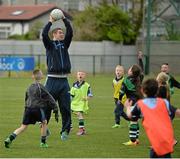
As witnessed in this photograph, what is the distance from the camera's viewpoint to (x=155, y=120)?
8.45m

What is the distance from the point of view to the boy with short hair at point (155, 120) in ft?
27.6

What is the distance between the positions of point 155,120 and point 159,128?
112 mm

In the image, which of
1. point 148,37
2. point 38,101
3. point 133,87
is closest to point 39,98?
point 38,101

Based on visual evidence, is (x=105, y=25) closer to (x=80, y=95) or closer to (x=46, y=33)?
(x=80, y=95)

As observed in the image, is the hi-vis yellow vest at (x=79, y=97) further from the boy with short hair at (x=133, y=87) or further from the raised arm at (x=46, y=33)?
the raised arm at (x=46, y=33)

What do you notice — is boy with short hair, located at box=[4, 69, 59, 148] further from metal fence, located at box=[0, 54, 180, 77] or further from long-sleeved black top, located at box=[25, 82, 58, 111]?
metal fence, located at box=[0, 54, 180, 77]

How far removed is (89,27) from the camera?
55.4 m

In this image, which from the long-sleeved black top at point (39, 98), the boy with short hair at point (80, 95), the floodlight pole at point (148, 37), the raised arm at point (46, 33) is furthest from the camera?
the floodlight pole at point (148, 37)

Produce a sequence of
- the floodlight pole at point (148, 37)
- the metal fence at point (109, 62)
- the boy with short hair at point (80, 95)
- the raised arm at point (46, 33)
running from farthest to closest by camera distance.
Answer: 1. the metal fence at point (109, 62)
2. the floodlight pole at point (148, 37)
3. the boy with short hair at point (80, 95)
4. the raised arm at point (46, 33)

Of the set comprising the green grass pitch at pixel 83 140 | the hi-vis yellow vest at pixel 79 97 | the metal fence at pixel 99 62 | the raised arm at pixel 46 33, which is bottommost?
the metal fence at pixel 99 62

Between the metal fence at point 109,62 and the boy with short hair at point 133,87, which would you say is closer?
the boy with short hair at point 133,87

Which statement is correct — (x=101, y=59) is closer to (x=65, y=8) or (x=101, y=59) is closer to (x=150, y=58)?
(x=150, y=58)

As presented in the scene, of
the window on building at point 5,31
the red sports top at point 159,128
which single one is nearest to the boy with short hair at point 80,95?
the red sports top at point 159,128

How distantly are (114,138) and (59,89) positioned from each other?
189 centimetres
